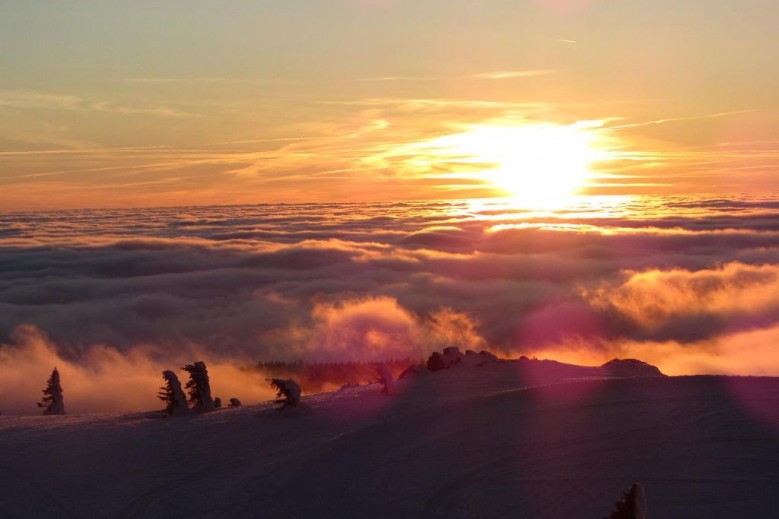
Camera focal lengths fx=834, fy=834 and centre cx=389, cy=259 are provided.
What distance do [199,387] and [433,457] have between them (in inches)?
224

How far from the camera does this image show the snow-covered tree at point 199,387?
49.6 ft

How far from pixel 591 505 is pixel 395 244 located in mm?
128208

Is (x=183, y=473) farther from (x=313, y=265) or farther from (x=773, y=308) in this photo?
(x=313, y=265)

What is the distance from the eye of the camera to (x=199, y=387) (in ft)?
49.8

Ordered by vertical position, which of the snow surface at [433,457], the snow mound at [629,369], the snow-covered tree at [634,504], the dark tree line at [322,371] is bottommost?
the dark tree line at [322,371]

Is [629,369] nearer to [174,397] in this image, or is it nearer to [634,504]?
[174,397]

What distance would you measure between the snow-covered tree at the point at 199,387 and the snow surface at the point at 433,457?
2.56 feet

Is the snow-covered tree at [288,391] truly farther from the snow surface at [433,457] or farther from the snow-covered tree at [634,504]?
Result: the snow-covered tree at [634,504]

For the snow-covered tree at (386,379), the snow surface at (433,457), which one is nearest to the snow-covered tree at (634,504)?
the snow surface at (433,457)

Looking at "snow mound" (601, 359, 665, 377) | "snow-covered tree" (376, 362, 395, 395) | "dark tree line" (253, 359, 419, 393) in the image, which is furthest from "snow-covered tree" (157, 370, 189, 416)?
"dark tree line" (253, 359, 419, 393)

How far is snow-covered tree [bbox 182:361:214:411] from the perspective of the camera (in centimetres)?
1513

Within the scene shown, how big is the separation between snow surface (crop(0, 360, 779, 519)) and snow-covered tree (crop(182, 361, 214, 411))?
30.8 inches

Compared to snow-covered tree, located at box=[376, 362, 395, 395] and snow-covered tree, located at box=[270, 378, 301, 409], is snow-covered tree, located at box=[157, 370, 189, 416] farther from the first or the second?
snow-covered tree, located at box=[376, 362, 395, 395]

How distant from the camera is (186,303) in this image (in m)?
91.2
